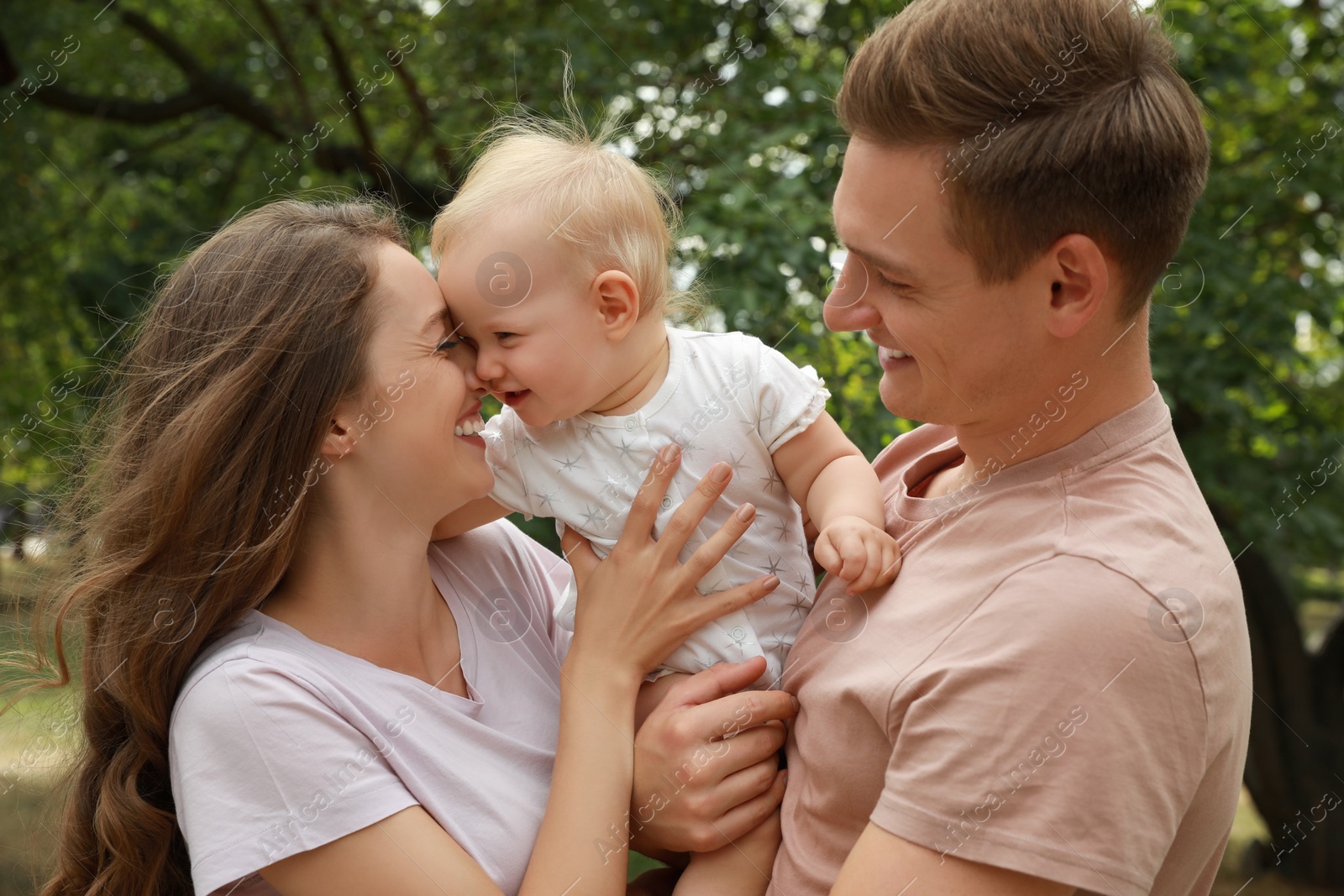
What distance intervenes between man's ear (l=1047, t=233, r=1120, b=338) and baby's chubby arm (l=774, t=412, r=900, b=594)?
1.39 ft

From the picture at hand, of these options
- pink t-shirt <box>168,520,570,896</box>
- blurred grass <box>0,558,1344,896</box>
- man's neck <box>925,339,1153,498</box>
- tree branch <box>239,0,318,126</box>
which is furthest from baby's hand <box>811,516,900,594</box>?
tree branch <box>239,0,318,126</box>

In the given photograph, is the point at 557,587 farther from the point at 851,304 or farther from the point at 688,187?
the point at 688,187

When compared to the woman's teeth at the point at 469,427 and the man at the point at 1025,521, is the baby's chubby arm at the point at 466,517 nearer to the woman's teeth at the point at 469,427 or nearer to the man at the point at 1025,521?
the woman's teeth at the point at 469,427

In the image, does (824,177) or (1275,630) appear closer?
(824,177)

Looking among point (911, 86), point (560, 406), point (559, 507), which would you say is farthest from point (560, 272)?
point (911, 86)

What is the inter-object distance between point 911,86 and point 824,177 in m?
2.03

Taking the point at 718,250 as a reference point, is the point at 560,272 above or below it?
above

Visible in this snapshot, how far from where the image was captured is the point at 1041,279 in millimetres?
1594

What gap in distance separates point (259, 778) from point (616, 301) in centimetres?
96

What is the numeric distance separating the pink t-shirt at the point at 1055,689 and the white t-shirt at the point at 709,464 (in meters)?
0.32

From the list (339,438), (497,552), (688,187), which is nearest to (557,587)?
(497,552)

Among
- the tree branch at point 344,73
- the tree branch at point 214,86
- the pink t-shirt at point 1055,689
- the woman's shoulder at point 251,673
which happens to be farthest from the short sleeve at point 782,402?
the tree branch at point 214,86

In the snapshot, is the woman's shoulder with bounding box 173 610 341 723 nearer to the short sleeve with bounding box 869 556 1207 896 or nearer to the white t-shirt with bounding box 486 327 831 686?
the white t-shirt with bounding box 486 327 831 686

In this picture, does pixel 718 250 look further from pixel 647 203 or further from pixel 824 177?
pixel 647 203
